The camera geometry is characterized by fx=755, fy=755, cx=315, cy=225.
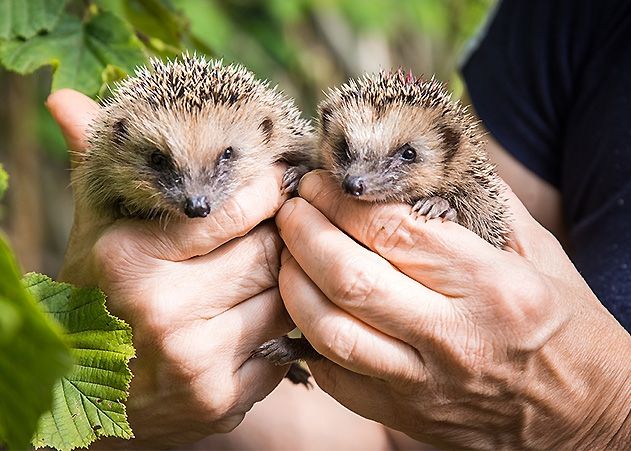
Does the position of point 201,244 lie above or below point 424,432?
above

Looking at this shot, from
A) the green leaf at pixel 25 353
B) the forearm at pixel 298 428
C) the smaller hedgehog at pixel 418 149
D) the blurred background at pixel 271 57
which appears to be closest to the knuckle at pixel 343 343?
the smaller hedgehog at pixel 418 149

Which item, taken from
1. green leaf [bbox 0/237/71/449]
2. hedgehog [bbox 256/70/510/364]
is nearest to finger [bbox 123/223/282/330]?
hedgehog [bbox 256/70/510/364]

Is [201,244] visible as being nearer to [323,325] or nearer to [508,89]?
[323,325]

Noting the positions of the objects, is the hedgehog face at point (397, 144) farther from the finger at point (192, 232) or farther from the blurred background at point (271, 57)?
the blurred background at point (271, 57)

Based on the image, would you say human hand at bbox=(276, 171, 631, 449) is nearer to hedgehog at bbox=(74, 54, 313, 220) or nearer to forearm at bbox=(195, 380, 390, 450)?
hedgehog at bbox=(74, 54, 313, 220)

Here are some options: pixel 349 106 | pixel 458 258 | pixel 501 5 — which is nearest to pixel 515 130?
pixel 501 5

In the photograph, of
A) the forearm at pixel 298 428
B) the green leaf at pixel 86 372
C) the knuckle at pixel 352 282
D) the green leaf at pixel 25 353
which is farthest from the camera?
the forearm at pixel 298 428
